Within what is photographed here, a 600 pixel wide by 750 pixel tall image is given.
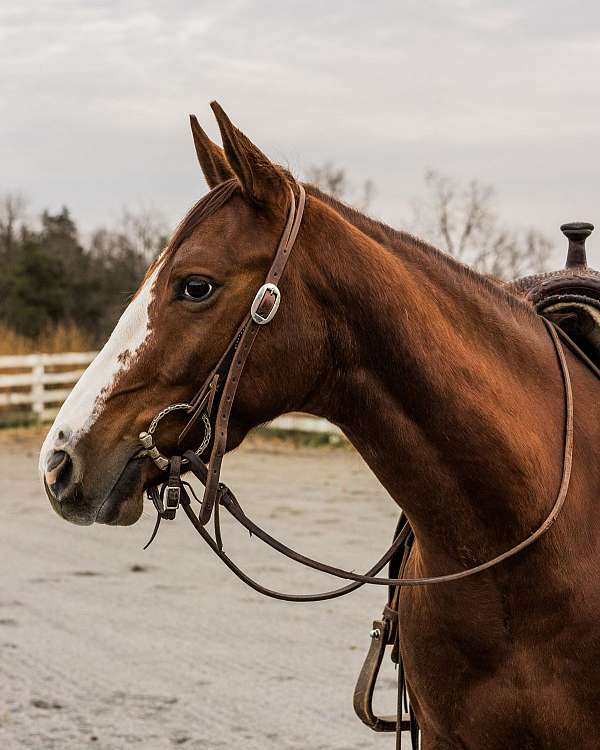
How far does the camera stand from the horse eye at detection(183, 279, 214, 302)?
7.20ft

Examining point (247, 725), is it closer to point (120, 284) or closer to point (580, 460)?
point (580, 460)

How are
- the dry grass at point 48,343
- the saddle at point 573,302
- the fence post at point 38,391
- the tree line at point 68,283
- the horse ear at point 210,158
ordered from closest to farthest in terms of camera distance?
the horse ear at point 210,158 < the saddle at point 573,302 < the fence post at point 38,391 < the dry grass at point 48,343 < the tree line at point 68,283

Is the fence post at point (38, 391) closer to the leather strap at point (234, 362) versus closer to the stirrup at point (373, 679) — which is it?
the stirrup at point (373, 679)

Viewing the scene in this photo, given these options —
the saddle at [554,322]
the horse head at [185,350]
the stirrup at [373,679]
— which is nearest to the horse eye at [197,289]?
the horse head at [185,350]

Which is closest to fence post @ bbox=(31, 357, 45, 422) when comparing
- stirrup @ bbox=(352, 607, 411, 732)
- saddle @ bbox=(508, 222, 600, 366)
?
stirrup @ bbox=(352, 607, 411, 732)

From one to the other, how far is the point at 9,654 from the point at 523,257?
12053mm

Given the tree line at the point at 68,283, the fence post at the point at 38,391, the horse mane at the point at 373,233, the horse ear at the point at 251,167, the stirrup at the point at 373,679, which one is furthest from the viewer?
the tree line at the point at 68,283

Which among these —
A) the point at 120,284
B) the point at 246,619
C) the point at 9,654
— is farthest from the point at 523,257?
the point at 120,284

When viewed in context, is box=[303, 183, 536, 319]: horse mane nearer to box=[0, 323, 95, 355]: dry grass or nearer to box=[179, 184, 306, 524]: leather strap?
box=[179, 184, 306, 524]: leather strap

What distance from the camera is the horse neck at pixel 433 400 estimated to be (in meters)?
2.27

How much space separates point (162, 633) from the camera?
5891 millimetres

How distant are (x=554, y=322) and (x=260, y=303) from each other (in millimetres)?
963

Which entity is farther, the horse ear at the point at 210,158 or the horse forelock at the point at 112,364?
the horse ear at the point at 210,158

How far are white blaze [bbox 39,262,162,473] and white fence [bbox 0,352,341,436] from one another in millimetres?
15684
